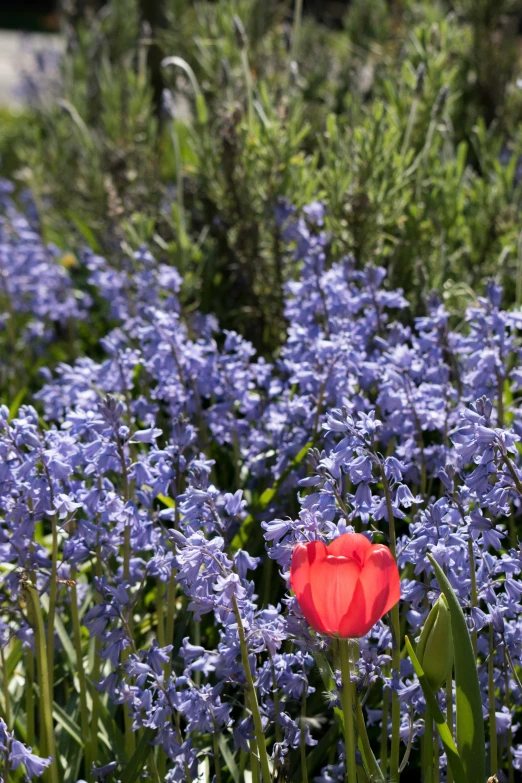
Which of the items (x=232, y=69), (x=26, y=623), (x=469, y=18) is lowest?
(x=26, y=623)

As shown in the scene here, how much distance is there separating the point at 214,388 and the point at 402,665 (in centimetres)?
100

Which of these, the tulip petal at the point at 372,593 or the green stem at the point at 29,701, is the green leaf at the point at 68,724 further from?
the tulip petal at the point at 372,593

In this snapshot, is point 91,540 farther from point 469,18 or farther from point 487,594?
point 469,18

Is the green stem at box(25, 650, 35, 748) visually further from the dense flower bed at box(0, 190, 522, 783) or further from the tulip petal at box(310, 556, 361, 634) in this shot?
A: the tulip petal at box(310, 556, 361, 634)

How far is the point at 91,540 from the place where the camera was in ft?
6.14

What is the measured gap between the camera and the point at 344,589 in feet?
4.17

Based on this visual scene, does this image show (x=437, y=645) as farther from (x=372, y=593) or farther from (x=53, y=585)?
(x=53, y=585)

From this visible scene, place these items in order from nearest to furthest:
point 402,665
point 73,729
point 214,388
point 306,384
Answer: point 402,665
point 73,729
point 306,384
point 214,388

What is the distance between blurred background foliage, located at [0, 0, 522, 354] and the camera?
327 cm

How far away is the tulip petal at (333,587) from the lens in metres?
1.27

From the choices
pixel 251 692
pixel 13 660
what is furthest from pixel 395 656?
pixel 13 660

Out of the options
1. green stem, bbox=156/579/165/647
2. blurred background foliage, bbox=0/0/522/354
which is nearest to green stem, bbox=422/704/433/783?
green stem, bbox=156/579/165/647

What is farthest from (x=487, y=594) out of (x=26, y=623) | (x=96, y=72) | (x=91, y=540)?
(x=96, y=72)

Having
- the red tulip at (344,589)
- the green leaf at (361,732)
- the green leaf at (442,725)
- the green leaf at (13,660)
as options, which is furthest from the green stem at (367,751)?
the green leaf at (13,660)
